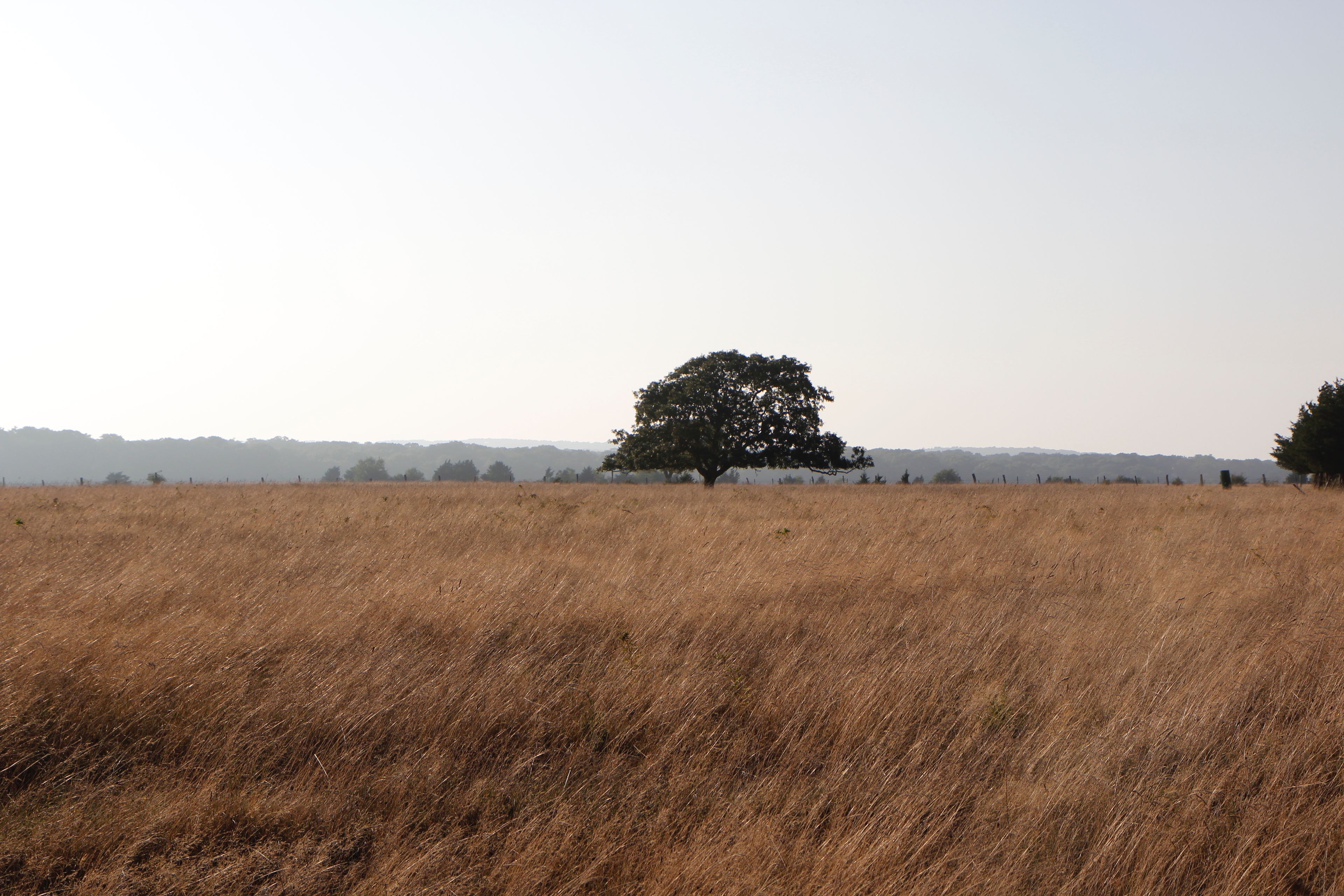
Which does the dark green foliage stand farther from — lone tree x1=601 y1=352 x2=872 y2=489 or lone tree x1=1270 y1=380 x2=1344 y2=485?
lone tree x1=1270 y1=380 x2=1344 y2=485

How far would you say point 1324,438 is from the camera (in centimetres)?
3491

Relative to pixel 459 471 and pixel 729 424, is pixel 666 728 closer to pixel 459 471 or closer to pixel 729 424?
pixel 729 424

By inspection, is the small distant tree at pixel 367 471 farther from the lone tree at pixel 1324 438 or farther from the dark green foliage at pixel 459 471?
the lone tree at pixel 1324 438

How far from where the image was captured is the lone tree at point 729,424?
1577 inches

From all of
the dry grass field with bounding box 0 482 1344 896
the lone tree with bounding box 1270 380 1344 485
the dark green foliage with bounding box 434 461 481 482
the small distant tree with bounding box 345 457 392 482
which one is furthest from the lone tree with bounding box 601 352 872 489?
the small distant tree with bounding box 345 457 392 482

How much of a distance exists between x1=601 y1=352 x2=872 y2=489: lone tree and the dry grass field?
29.8 metres

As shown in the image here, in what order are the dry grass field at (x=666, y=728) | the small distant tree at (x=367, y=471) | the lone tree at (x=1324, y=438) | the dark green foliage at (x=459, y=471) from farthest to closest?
the small distant tree at (x=367, y=471), the dark green foliage at (x=459, y=471), the lone tree at (x=1324, y=438), the dry grass field at (x=666, y=728)

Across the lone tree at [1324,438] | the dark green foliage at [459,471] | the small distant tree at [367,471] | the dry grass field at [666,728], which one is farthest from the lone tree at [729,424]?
the small distant tree at [367,471]

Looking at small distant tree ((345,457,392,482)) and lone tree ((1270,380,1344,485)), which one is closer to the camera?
lone tree ((1270,380,1344,485))

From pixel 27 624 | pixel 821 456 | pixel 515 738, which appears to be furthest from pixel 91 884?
pixel 821 456

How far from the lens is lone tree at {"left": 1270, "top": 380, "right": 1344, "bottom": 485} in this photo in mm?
34719

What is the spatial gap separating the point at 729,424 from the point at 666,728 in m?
35.4

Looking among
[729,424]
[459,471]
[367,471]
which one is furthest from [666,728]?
[367,471]

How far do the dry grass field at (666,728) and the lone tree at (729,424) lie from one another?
29845 mm
